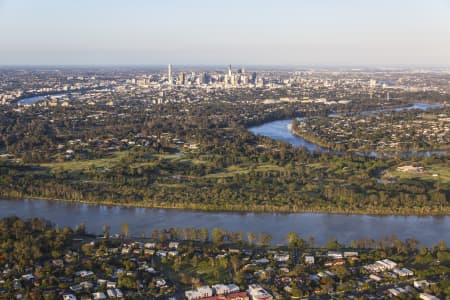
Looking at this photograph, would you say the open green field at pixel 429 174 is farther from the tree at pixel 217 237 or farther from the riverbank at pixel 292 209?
the tree at pixel 217 237

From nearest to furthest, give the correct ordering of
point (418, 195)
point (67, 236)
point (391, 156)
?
point (67, 236) < point (418, 195) < point (391, 156)

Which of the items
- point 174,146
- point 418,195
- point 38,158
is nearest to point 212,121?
point 174,146

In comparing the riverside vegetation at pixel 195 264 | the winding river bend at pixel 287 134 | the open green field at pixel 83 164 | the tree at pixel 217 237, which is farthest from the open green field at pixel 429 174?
the open green field at pixel 83 164

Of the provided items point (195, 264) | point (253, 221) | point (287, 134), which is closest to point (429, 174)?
point (253, 221)

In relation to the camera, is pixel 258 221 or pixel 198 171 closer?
pixel 258 221

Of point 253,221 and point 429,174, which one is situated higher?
point 429,174

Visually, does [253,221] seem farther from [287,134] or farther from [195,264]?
[287,134]

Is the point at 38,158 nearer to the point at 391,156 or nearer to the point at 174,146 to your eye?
the point at 174,146
